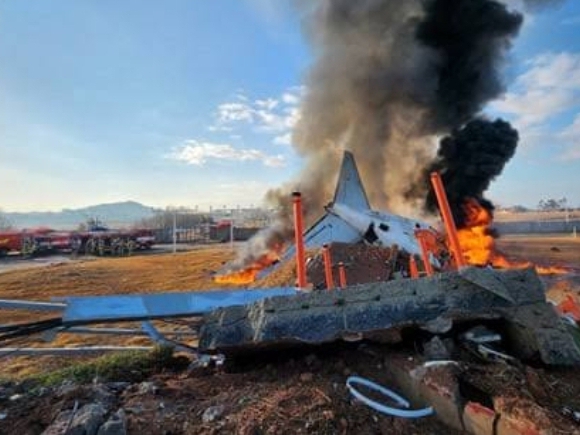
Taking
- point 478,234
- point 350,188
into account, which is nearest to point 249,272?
point 350,188

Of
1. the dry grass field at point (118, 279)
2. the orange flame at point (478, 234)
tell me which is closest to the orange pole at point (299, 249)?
the dry grass field at point (118, 279)

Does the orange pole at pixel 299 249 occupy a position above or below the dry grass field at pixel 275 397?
above

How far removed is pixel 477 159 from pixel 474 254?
4.77 meters

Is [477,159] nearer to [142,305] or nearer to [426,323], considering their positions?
[426,323]

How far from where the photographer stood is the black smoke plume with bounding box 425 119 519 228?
64.0ft

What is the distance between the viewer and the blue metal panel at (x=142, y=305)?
170 inches

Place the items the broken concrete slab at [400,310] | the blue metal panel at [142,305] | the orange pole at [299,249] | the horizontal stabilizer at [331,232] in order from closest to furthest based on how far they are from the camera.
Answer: the broken concrete slab at [400,310] → the blue metal panel at [142,305] → the orange pole at [299,249] → the horizontal stabilizer at [331,232]

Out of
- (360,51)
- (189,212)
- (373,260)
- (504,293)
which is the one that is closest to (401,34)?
(360,51)

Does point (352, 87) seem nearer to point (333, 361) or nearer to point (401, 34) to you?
point (401, 34)

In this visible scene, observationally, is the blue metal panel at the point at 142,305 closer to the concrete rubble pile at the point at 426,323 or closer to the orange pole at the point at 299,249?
the concrete rubble pile at the point at 426,323

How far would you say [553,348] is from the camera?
143 inches

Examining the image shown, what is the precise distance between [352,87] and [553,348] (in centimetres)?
1879

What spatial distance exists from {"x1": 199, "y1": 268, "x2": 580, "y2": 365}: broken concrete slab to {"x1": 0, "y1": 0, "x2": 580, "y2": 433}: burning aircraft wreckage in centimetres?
1

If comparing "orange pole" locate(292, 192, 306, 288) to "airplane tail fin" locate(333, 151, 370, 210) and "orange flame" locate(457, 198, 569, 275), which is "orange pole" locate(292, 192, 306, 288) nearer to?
"airplane tail fin" locate(333, 151, 370, 210)
